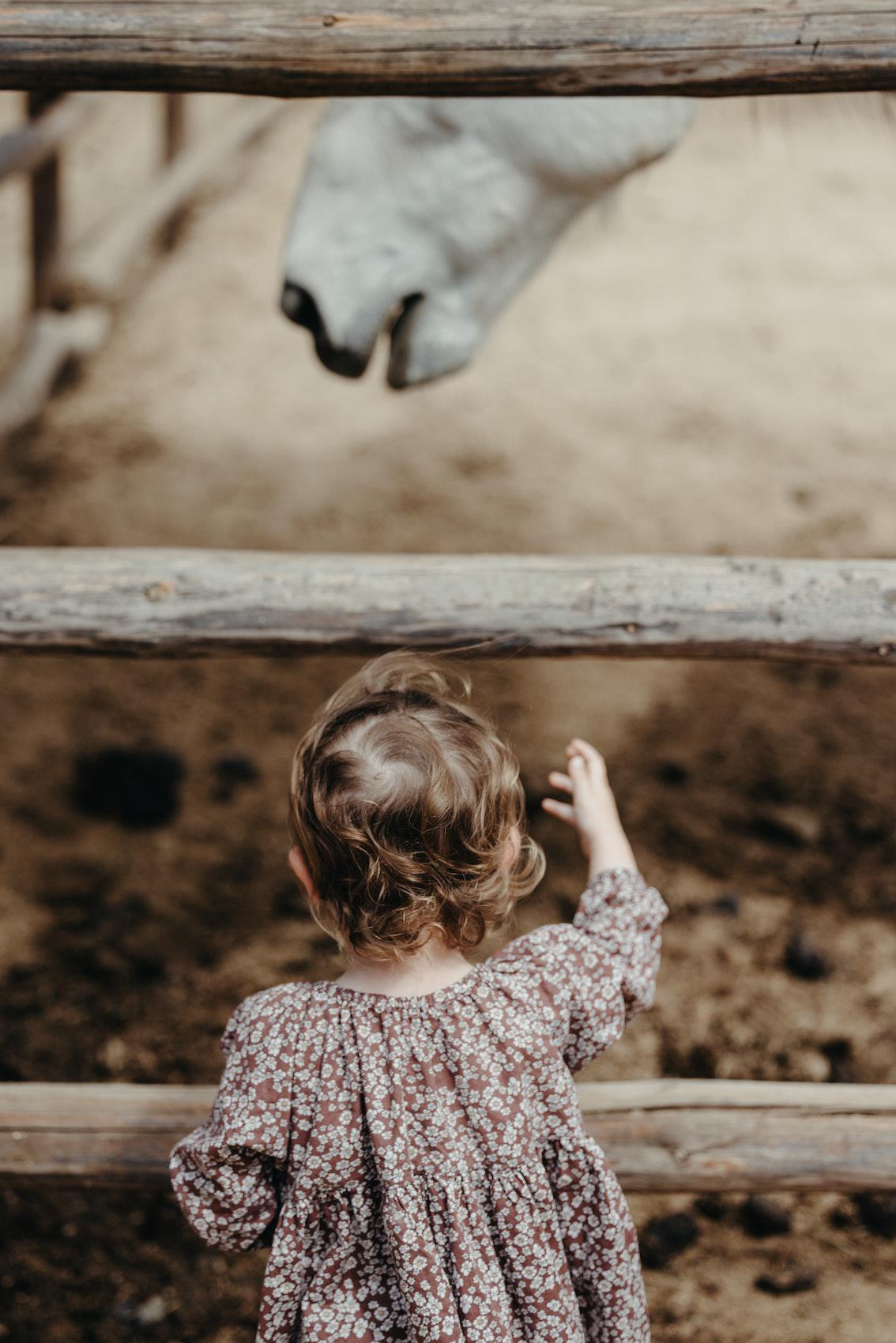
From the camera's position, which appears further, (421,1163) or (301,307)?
(301,307)

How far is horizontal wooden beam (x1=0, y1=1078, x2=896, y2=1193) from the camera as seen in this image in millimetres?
1271

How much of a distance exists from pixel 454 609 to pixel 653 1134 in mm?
630

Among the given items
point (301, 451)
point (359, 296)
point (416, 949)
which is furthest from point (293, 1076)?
point (301, 451)

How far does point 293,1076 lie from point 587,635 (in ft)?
1.95

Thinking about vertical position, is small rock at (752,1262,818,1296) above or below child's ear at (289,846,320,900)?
below

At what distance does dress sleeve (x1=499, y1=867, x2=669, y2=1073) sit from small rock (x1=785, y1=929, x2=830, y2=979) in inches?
41.7

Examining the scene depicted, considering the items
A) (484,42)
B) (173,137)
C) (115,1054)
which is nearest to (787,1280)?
(115,1054)

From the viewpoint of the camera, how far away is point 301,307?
1.99 metres

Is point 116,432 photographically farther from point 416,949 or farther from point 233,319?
point 416,949

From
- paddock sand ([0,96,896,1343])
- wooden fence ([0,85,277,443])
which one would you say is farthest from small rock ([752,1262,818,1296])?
wooden fence ([0,85,277,443])

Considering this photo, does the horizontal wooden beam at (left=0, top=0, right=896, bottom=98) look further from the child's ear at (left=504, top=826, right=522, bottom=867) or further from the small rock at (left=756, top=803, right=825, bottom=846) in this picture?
the small rock at (left=756, top=803, right=825, bottom=846)

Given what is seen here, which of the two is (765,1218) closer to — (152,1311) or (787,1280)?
(787,1280)

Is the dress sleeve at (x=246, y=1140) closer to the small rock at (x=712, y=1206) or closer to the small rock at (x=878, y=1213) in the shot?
the small rock at (x=712, y=1206)

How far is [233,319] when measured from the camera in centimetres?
454
